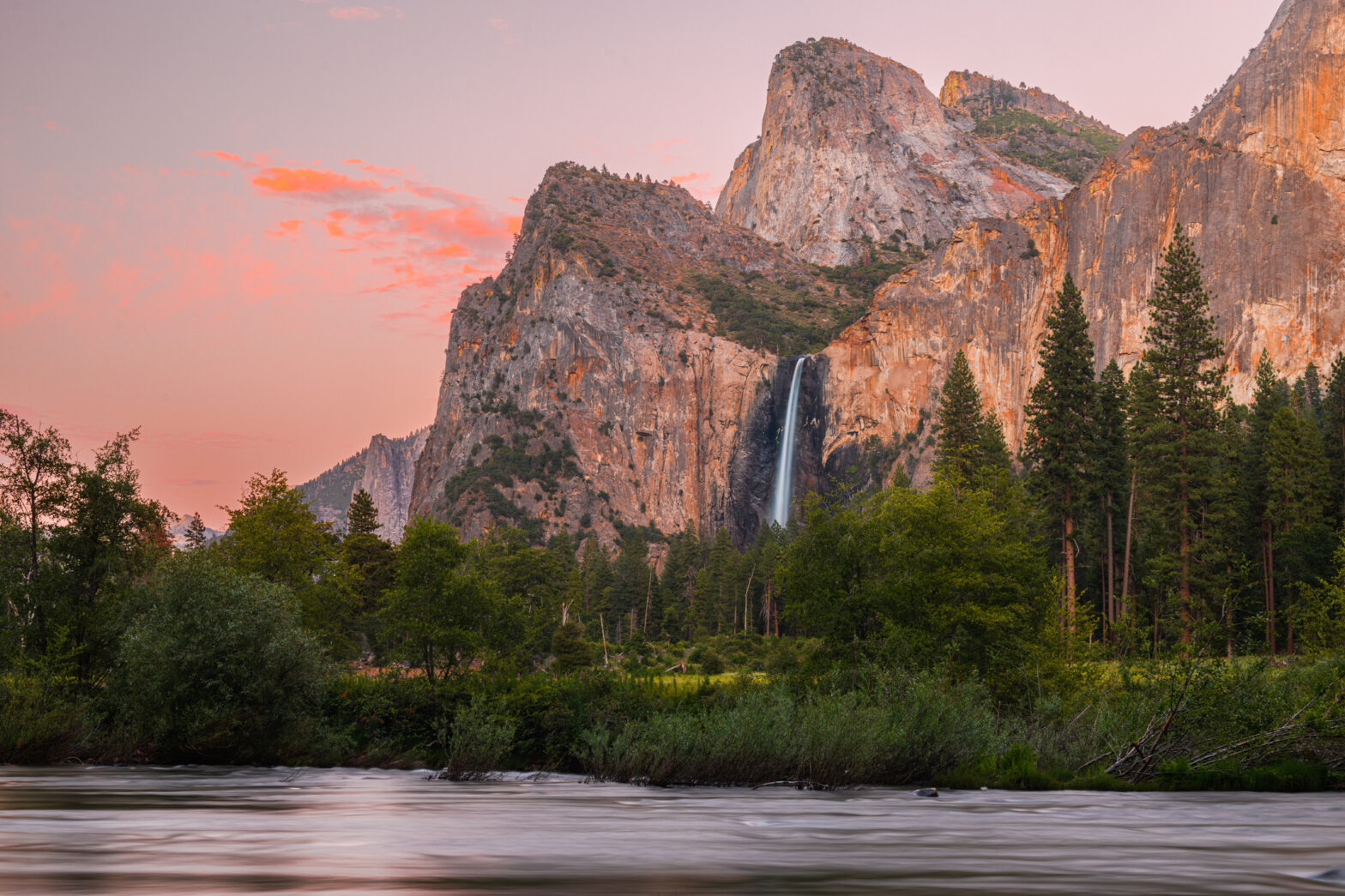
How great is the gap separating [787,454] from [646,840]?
176m

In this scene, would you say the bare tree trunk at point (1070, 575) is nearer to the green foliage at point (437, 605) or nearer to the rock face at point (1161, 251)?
the green foliage at point (437, 605)

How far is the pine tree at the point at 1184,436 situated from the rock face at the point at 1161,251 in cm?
6733

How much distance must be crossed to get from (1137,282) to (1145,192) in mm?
12814

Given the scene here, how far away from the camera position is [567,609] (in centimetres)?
12062

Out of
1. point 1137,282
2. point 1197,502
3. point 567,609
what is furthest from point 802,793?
point 1137,282

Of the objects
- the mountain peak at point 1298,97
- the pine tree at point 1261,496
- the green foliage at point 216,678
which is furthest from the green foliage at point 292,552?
the mountain peak at point 1298,97

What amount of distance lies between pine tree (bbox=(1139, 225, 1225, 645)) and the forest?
8.7 inches

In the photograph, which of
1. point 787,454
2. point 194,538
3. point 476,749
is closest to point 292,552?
point 194,538

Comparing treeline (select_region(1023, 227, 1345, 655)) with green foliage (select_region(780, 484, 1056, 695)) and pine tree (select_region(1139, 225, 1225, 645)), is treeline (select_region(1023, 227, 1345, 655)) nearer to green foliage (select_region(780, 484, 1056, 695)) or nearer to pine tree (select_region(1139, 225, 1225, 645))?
pine tree (select_region(1139, 225, 1225, 645))

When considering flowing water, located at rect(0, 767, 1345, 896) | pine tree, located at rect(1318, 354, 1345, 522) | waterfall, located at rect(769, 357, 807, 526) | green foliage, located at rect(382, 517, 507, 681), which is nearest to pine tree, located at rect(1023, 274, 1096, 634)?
pine tree, located at rect(1318, 354, 1345, 522)

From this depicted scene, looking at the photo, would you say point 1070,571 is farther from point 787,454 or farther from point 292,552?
point 787,454

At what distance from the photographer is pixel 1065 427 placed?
6222cm

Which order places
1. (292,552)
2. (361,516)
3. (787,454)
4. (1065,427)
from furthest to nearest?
(787,454) < (361,516) < (1065,427) < (292,552)

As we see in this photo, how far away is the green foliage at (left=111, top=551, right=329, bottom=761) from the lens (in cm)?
3041
